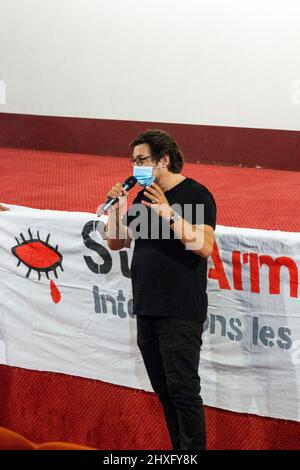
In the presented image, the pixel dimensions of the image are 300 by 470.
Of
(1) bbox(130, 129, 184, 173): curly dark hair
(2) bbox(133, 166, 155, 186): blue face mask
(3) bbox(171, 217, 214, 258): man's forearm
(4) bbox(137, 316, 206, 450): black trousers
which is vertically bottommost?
(4) bbox(137, 316, 206, 450): black trousers

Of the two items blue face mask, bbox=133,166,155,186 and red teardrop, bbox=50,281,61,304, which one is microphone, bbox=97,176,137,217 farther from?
red teardrop, bbox=50,281,61,304

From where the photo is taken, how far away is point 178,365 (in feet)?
10.1

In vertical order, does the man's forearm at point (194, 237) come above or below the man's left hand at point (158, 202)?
below

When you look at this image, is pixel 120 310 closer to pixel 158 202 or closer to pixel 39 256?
pixel 39 256

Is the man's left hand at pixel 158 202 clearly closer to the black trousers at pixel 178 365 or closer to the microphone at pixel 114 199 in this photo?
the microphone at pixel 114 199

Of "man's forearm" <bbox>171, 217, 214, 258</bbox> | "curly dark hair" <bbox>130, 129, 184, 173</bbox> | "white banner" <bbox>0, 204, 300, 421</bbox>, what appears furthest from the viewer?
"white banner" <bbox>0, 204, 300, 421</bbox>

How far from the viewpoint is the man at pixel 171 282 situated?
3.05 m

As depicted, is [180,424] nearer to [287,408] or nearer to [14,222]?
[287,408]

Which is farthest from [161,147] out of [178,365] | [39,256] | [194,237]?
[39,256]

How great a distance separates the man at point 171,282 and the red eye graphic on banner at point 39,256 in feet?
2.70

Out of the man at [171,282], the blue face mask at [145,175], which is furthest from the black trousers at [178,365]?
the blue face mask at [145,175]

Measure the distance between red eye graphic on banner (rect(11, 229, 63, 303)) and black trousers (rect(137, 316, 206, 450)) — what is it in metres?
0.86

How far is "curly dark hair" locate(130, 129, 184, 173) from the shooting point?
3160mm

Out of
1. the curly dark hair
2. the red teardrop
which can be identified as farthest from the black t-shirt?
the red teardrop
